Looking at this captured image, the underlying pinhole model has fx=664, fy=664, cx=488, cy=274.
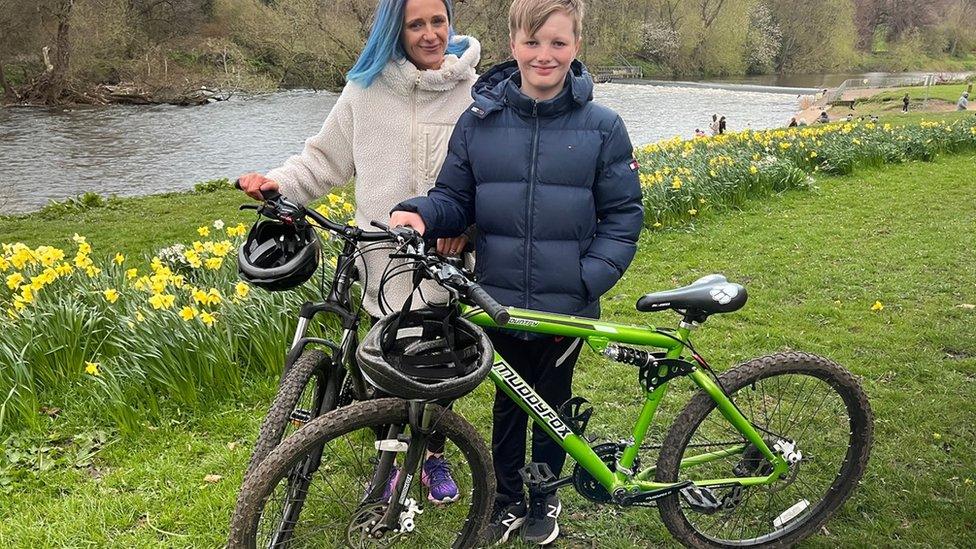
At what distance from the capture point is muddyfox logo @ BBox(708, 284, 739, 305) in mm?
2127

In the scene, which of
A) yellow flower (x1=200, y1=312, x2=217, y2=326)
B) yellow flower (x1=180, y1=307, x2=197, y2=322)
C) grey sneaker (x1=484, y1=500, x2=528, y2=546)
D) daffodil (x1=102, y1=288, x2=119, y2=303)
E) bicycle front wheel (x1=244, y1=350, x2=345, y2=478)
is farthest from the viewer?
daffodil (x1=102, y1=288, x2=119, y2=303)

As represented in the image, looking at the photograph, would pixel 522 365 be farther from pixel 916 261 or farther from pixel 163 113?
pixel 163 113

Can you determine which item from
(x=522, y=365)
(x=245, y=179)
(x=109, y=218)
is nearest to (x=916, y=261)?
(x=522, y=365)

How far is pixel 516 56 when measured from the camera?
2092mm

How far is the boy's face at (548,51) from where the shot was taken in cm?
200

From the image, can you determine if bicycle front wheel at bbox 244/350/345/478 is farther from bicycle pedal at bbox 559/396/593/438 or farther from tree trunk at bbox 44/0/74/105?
tree trunk at bbox 44/0/74/105

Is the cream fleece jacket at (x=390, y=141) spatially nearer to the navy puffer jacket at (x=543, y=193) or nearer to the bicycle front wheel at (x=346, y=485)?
the navy puffer jacket at (x=543, y=193)

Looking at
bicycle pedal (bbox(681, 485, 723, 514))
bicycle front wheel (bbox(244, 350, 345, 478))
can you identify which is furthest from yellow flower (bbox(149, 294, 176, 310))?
bicycle pedal (bbox(681, 485, 723, 514))

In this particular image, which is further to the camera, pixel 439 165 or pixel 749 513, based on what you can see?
pixel 749 513

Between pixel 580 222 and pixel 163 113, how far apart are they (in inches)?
1120

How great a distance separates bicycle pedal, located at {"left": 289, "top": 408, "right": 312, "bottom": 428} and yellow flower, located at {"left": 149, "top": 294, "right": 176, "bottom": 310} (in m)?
1.64

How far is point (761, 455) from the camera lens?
8.00 ft

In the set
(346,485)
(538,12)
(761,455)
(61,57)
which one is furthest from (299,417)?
(61,57)

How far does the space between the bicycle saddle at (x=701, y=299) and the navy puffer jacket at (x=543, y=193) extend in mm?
158
